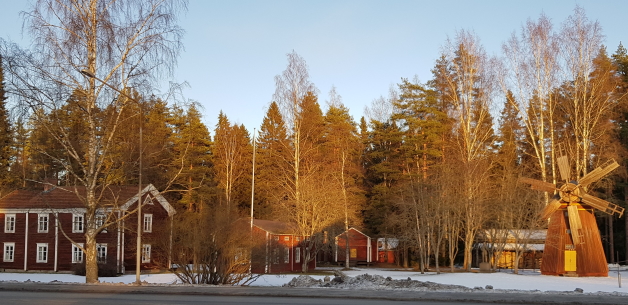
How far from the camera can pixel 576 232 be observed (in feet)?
109

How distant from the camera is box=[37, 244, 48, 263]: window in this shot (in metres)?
41.8

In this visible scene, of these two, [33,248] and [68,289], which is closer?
[68,289]

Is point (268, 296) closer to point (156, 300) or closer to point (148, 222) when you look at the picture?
point (156, 300)

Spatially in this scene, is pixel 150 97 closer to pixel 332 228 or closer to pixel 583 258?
pixel 332 228

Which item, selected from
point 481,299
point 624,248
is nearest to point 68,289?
point 481,299

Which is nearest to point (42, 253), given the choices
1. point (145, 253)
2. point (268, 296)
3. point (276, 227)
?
point (145, 253)

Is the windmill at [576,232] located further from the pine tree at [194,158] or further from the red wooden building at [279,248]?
the pine tree at [194,158]

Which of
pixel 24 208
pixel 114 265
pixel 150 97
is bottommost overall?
pixel 114 265

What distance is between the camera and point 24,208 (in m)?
42.1

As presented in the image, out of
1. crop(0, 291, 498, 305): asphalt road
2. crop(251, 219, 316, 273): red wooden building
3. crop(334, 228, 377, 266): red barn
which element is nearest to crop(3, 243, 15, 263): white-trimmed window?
crop(251, 219, 316, 273): red wooden building

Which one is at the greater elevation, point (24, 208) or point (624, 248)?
point (24, 208)

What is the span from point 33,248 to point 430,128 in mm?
33507

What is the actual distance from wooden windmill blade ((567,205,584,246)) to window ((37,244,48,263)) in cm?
3494

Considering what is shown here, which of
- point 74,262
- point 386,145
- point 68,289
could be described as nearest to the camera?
point 68,289
